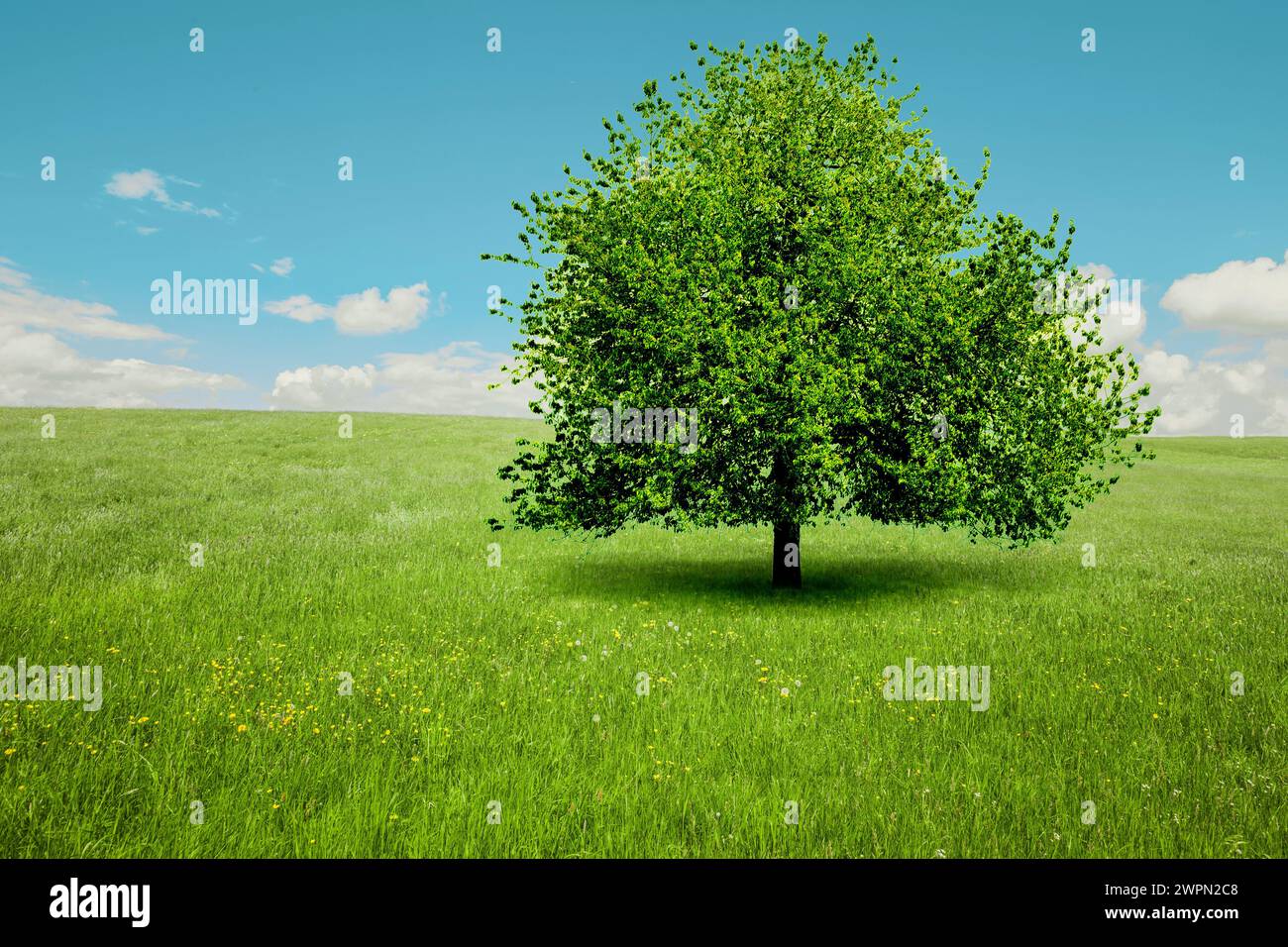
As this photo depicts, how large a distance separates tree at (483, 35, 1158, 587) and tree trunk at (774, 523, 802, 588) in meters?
1.85

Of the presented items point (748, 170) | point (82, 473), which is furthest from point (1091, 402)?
point (82, 473)

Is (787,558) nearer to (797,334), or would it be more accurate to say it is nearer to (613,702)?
(797,334)

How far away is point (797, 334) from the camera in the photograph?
13.9m
